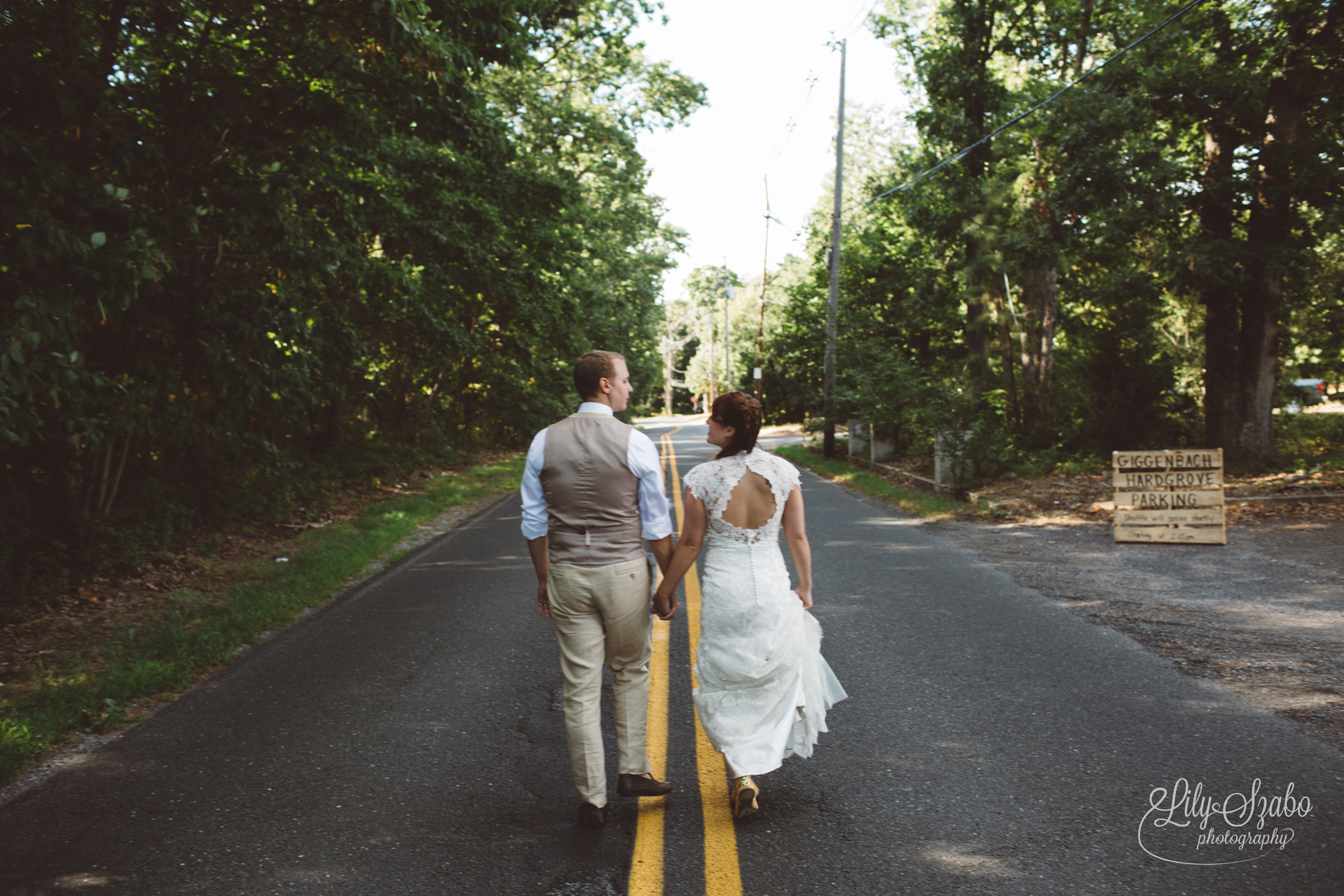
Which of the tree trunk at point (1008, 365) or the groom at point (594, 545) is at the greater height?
the tree trunk at point (1008, 365)

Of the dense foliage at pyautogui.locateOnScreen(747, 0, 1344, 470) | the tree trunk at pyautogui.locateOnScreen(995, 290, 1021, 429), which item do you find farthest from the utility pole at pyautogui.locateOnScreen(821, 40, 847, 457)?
the tree trunk at pyautogui.locateOnScreen(995, 290, 1021, 429)

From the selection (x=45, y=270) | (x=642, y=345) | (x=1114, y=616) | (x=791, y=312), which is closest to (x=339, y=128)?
(x=45, y=270)

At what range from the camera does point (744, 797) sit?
3.81 metres

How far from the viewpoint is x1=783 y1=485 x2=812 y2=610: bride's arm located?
3949mm

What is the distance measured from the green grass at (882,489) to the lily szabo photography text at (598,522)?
0.19 metres

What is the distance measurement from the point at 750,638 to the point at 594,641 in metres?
0.70

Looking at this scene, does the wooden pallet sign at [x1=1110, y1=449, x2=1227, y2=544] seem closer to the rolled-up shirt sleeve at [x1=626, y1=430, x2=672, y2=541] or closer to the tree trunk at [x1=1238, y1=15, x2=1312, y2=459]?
the tree trunk at [x1=1238, y1=15, x2=1312, y2=459]

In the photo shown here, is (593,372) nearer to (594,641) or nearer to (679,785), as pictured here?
(594,641)

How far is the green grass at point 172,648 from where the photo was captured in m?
5.11

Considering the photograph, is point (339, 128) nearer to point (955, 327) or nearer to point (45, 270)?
point (45, 270)

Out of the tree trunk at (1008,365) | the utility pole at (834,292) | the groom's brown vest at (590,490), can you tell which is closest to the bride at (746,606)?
the groom's brown vest at (590,490)

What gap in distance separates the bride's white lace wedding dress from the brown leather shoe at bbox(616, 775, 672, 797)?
32cm

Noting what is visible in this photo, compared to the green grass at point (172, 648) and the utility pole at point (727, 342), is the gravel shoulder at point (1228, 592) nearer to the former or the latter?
the green grass at point (172, 648)

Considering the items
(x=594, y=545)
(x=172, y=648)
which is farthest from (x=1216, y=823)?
(x=172, y=648)
